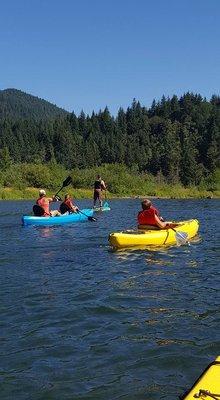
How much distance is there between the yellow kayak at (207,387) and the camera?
3988mm

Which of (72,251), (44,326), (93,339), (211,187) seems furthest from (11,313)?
(211,187)

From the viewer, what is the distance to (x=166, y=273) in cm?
1073

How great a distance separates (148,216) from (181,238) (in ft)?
4.00

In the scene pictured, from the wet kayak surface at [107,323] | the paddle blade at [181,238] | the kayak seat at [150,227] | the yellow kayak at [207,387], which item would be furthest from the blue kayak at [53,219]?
the yellow kayak at [207,387]

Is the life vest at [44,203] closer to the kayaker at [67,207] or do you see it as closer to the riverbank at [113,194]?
the kayaker at [67,207]

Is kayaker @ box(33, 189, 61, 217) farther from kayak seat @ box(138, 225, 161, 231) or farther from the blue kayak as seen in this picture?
kayak seat @ box(138, 225, 161, 231)

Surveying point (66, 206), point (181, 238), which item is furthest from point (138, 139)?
point (181, 238)

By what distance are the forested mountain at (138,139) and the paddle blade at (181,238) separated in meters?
70.3

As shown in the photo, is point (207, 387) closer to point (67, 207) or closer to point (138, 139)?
point (67, 207)

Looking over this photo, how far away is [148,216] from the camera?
46.0 feet

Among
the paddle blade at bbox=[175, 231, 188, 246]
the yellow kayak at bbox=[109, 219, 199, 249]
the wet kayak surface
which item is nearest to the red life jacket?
the yellow kayak at bbox=[109, 219, 199, 249]

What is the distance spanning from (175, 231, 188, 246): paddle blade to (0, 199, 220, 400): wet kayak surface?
882 millimetres

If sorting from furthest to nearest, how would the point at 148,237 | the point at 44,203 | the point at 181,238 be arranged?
the point at 44,203
the point at 181,238
the point at 148,237

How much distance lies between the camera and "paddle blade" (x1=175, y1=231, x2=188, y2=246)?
566 inches
